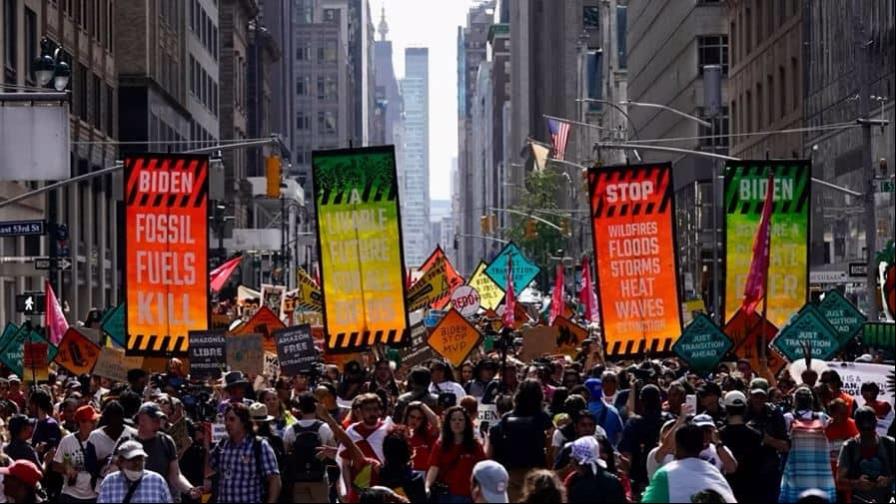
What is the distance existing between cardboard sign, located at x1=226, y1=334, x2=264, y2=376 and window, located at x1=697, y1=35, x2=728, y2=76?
61.4 metres

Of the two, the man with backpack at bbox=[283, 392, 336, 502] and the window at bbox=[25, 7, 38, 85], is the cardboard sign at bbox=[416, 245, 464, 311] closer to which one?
the window at bbox=[25, 7, 38, 85]

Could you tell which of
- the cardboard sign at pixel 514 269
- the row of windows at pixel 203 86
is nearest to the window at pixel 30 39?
the cardboard sign at pixel 514 269

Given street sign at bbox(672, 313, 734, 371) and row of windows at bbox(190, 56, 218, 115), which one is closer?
street sign at bbox(672, 313, 734, 371)

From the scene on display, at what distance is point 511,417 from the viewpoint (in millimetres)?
14938

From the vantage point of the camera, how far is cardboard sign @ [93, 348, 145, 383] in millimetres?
22156

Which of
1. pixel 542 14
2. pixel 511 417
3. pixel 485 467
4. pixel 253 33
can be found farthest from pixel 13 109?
pixel 542 14

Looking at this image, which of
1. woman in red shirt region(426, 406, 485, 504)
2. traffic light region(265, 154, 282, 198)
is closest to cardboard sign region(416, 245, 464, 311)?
traffic light region(265, 154, 282, 198)

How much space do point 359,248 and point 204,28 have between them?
74249mm

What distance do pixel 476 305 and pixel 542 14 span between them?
147305 mm

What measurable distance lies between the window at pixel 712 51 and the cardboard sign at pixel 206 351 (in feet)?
203

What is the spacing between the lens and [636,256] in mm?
23812

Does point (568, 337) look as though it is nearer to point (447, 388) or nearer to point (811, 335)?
point (811, 335)

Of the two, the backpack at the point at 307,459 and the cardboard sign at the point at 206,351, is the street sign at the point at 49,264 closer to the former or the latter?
the cardboard sign at the point at 206,351

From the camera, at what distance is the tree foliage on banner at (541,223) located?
11331 cm
